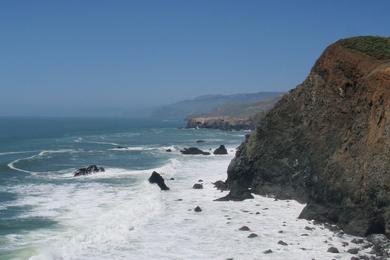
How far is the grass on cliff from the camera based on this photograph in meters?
38.2

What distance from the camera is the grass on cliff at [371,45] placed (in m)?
38.2

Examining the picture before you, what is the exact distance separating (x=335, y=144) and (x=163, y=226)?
12.9m

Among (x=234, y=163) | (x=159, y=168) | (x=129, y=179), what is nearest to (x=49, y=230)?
(x=234, y=163)

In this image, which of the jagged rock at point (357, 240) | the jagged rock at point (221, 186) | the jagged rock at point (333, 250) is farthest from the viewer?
the jagged rock at point (221, 186)

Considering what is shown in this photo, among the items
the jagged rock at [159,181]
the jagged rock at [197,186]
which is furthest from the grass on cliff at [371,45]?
the jagged rock at [159,181]

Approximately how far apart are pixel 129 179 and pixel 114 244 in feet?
81.7

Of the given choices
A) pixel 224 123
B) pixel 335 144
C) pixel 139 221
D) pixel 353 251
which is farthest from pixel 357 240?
pixel 224 123

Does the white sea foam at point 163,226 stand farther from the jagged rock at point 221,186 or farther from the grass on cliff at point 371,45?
the grass on cliff at point 371,45

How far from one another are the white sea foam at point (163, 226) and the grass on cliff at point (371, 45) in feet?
39.2

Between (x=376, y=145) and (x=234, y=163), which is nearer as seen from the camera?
(x=376, y=145)

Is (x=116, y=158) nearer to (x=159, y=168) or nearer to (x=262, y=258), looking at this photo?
(x=159, y=168)

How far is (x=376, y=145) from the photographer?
102 ft

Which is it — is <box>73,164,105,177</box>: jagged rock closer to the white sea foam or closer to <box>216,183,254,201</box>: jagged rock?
the white sea foam

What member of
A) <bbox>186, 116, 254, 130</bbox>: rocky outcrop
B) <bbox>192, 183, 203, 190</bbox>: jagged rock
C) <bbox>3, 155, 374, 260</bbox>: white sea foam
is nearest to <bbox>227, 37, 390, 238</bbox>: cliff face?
<bbox>3, 155, 374, 260</bbox>: white sea foam
